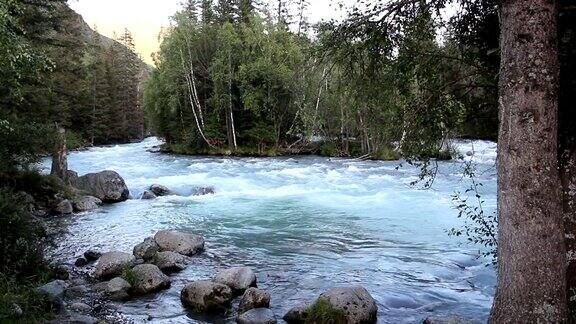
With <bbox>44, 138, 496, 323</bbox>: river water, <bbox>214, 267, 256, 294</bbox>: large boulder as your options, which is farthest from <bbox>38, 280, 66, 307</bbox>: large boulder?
<bbox>214, 267, 256, 294</bbox>: large boulder

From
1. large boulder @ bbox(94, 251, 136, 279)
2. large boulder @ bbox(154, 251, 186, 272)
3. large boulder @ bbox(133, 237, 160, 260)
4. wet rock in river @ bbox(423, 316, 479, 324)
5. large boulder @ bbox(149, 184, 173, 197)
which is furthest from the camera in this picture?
large boulder @ bbox(149, 184, 173, 197)

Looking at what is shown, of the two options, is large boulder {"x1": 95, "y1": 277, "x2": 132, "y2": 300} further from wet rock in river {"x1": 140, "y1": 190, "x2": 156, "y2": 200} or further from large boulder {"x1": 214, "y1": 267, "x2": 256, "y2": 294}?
wet rock in river {"x1": 140, "y1": 190, "x2": 156, "y2": 200}

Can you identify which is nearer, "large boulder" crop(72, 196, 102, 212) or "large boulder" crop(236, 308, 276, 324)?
"large boulder" crop(236, 308, 276, 324)

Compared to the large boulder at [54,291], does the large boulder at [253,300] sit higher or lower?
lower

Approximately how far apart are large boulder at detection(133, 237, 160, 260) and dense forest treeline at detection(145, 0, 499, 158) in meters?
4.96

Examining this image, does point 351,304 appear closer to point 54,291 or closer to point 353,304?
point 353,304

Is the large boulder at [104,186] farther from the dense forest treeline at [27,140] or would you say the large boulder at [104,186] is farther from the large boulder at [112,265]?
the large boulder at [112,265]

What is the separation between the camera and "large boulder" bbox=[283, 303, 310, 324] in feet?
24.1

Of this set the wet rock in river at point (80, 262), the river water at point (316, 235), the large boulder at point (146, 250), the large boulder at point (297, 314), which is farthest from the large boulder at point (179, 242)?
the large boulder at point (297, 314)

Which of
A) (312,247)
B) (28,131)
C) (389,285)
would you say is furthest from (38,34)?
(389,285)

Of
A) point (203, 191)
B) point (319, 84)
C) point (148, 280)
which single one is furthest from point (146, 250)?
point (203, 191)

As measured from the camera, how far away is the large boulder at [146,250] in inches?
424

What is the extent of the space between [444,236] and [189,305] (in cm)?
798

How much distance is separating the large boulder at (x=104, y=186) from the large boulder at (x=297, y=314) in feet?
44.5
